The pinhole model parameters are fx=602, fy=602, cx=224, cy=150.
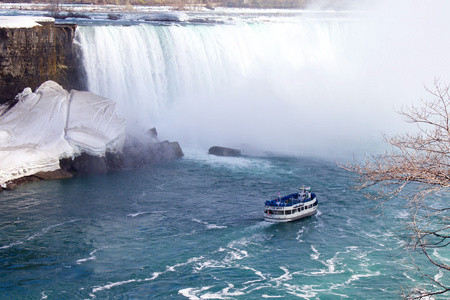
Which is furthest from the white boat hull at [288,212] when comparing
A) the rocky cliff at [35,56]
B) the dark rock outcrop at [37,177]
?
the rocky cliff at [35,56]

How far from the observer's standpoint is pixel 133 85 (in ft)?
107

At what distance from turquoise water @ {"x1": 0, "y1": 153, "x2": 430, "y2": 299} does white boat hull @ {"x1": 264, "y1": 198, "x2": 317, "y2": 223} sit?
24 cm

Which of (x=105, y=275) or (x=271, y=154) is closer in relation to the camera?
(x=105, y=275)

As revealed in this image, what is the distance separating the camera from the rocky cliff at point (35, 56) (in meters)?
28.0

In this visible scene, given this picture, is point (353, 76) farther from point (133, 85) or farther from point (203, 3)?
point (203, 3)

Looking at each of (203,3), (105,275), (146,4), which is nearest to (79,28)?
(105,275)

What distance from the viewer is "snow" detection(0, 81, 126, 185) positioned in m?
24.6

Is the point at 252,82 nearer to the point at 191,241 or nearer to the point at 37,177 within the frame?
the point at 37,177

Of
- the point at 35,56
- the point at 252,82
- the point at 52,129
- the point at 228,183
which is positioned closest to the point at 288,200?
the point at 228,183

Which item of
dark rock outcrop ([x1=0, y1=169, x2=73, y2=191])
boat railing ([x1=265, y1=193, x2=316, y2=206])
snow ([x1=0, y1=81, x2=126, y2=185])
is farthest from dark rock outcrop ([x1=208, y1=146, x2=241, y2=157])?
boat railing ([x1=265, y1=193, x2=316, y2=206])

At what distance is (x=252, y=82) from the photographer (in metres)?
38.9

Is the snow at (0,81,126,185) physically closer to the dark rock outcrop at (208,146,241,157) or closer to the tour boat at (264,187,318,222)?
the dark rock outcrop at (208,146,241,157)

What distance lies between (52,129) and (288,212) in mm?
11552

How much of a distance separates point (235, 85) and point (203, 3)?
3159 cm
